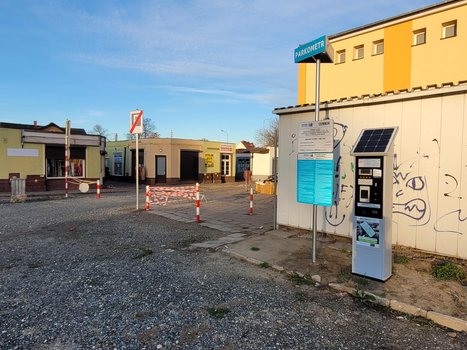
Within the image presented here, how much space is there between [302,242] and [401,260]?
196 cm

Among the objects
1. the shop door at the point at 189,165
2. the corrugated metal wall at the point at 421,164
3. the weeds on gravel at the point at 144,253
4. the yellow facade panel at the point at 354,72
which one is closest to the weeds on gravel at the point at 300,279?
the corrugated metal wall at the point at 421,164

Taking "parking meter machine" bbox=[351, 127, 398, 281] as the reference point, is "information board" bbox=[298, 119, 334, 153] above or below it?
above

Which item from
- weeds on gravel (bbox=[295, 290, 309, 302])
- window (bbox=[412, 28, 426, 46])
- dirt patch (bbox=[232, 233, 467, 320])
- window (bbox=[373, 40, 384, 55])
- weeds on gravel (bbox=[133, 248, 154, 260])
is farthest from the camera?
window (bbox=[373, 40, 384, 55])

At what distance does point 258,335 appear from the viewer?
3.27 metres

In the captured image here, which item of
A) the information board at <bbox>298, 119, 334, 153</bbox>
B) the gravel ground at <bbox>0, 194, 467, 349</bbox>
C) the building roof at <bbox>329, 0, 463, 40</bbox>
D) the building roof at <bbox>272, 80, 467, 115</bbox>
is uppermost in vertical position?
the building roof at <bbox>329, 0, 463, 40</bbox>

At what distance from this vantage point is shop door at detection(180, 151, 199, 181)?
2732 cm

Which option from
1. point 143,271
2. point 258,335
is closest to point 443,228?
point 258,335

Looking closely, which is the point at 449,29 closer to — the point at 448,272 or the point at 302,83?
the point at 302,83

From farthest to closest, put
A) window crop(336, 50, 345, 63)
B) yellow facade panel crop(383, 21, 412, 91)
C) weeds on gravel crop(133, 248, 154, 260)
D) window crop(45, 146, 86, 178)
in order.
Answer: window crop(336, 50, 345, 63) → window crop(45, 146, 86, 178) → yellow facade panel crop(383, 21, 412, 91) → weeds on gravel crop(133, 248, 154, 260)

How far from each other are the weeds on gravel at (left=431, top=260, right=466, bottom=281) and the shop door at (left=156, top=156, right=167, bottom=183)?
2300 centimetres

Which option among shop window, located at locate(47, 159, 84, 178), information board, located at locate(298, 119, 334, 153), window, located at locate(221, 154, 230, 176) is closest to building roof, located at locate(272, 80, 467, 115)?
information board, located at locate(298, 119, 334, 153)

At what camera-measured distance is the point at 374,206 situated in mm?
4578

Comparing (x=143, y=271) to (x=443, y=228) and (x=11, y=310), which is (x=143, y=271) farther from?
(x=443, y=228)

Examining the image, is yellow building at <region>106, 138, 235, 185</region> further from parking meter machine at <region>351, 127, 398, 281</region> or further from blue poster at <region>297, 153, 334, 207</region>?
parking meter machine at <region>351, 127, 398, 281</region>
